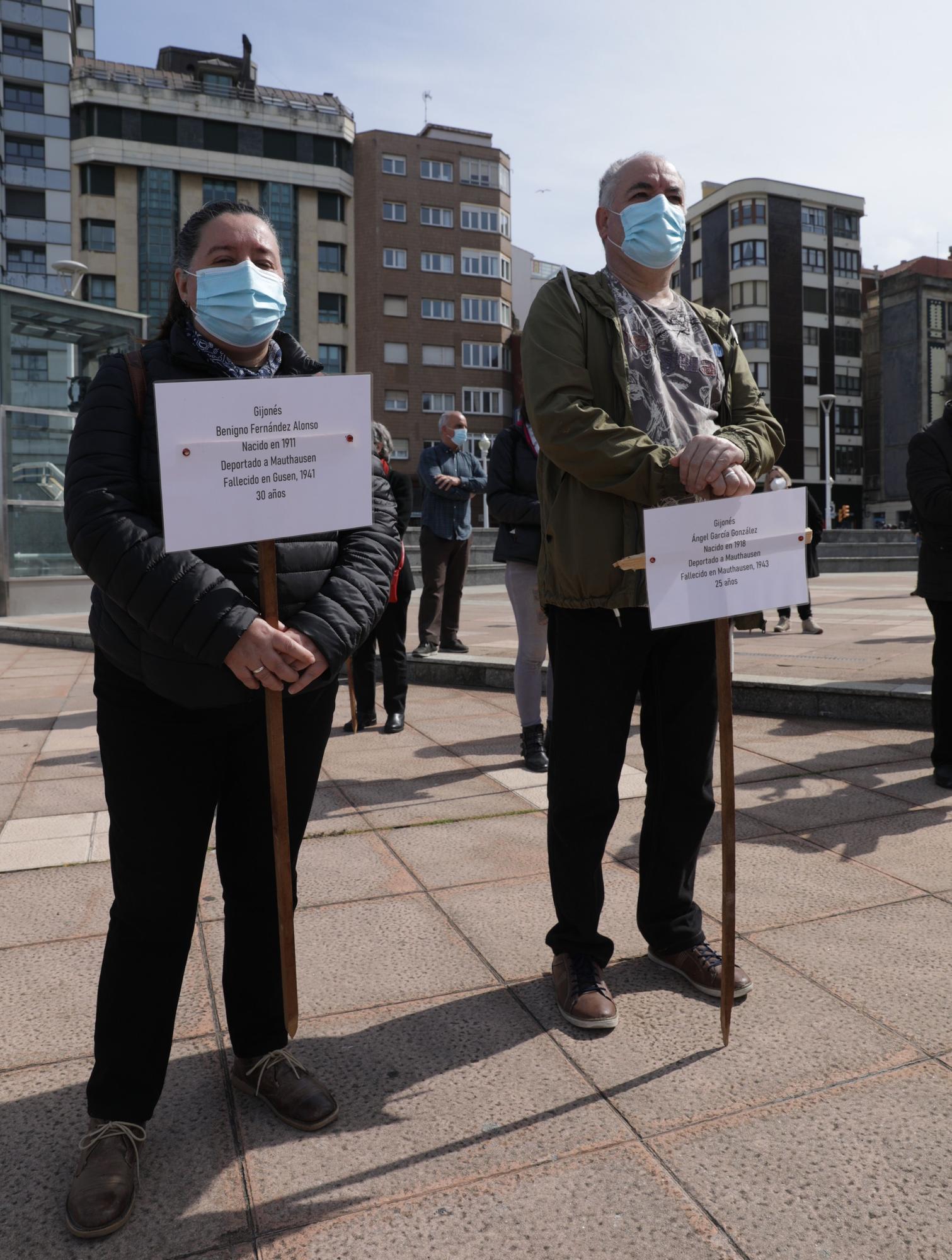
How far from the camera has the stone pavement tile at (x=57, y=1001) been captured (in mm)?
2541

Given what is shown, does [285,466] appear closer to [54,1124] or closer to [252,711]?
[252,711]

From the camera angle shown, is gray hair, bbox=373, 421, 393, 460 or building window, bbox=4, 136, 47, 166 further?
building window, bbox=4, 136, 47, 166

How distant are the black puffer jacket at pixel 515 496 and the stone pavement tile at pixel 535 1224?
11.8ft

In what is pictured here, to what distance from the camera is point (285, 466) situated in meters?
2.10

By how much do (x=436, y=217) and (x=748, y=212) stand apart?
21.3 m

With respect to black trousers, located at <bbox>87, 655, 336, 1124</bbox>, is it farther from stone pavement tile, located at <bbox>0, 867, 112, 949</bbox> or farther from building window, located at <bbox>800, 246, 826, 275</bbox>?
building window, located at <bbox>800, 246, 826, 275</bbox>

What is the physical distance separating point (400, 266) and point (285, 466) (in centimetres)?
5331

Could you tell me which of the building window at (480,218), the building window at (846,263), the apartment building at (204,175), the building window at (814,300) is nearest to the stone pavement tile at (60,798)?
the apartment building at (204,175)

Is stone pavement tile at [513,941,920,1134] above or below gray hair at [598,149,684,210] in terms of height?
below

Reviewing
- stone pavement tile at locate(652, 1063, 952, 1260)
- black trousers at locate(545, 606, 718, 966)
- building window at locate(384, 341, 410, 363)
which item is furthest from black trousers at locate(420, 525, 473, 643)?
building window at locate(384, 341, 410, 363)

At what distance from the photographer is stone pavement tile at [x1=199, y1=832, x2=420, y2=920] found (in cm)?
354

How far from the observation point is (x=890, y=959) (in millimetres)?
2938

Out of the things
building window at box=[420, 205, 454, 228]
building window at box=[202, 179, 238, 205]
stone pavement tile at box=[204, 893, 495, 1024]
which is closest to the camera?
stone pavement tile at box=[204, 893, 495, 1024]

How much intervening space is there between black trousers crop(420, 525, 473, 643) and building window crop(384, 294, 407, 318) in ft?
148
